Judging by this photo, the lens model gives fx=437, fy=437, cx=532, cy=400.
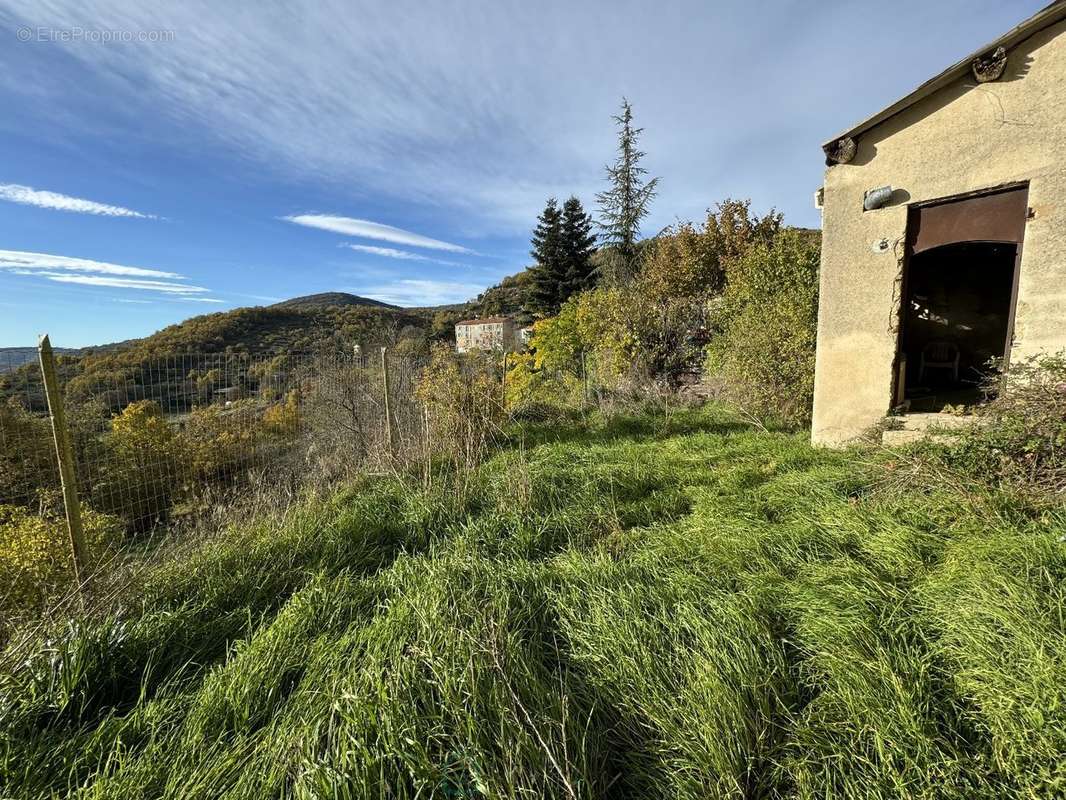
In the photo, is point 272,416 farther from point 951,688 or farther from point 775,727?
point 951,688

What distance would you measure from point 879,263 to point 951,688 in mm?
4948

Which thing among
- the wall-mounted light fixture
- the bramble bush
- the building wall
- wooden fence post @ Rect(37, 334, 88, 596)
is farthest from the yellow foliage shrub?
the wall-mounted light fixture

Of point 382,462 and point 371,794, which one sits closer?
point 371,794

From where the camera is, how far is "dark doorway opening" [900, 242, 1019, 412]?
761 centimetres

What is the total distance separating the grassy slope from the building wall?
2467 millimetres

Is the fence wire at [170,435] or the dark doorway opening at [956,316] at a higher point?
the dark doorway opening at [956,316]

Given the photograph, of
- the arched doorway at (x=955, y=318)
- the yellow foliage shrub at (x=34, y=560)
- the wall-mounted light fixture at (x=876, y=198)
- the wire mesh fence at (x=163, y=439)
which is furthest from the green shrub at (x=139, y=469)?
the arched doorway at (x=955, y=318)

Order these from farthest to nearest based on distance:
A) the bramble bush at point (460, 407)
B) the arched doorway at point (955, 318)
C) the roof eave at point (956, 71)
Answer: the arched doorway at point (955, 318)
the bramble bush at point (460, 407)
the roof eave at point (956, 71)

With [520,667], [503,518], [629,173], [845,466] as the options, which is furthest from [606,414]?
[629,173]

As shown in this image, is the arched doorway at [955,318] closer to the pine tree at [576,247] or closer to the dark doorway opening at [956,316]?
the dark doorway opening at [956,316]

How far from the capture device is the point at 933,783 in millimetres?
1540

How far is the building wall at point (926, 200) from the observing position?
13.4ft

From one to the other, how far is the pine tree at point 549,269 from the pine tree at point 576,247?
295mm

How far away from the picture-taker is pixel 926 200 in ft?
15.7
